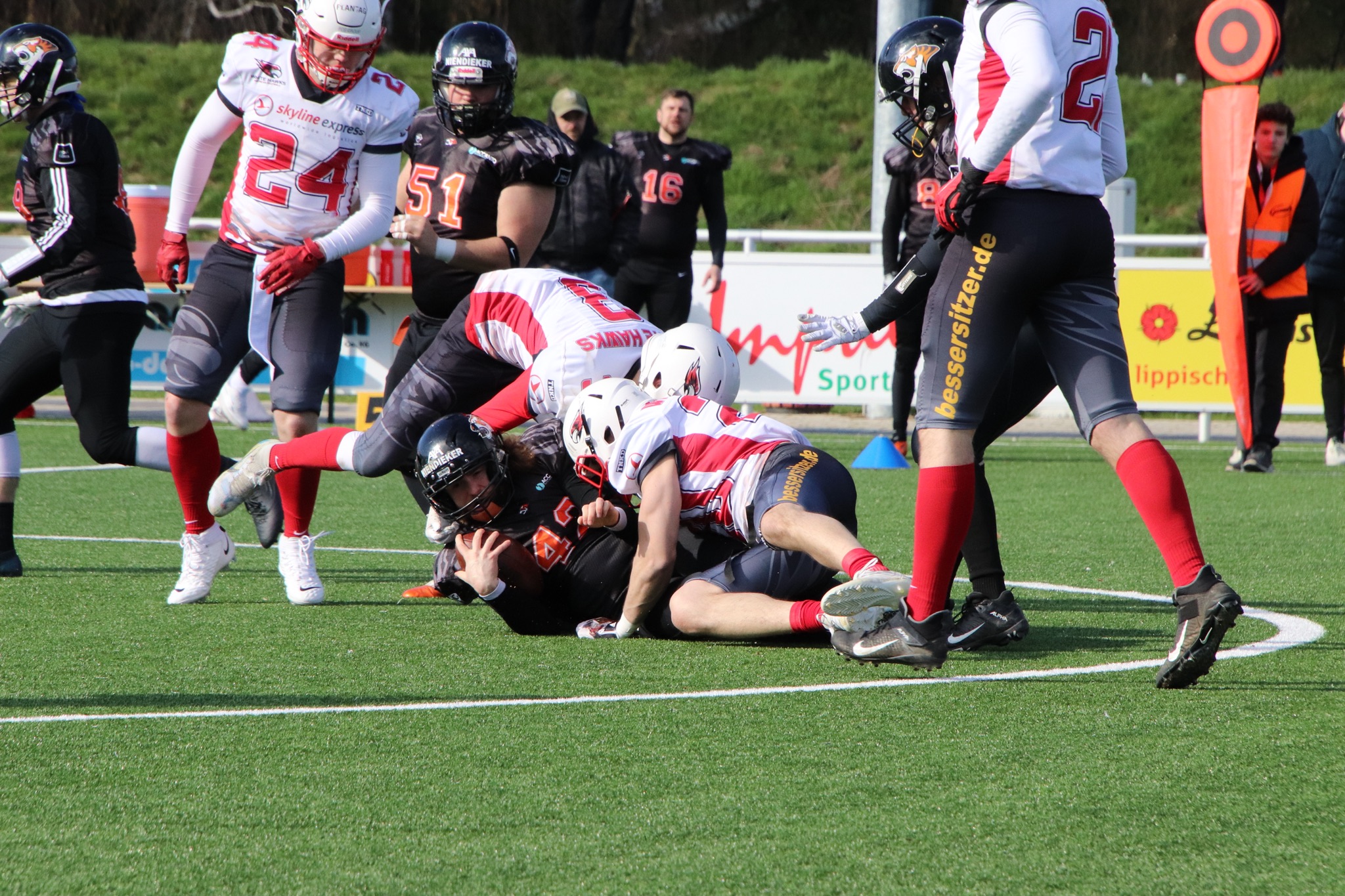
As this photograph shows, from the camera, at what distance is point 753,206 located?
23141mm

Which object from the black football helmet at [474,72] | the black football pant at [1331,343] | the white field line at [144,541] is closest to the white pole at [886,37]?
the black football pant at [1331,343]

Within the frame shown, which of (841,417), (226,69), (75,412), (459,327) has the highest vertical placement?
(226,69)

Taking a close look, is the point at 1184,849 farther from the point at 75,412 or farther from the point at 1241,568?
the point at 75,412

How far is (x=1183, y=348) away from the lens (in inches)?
493

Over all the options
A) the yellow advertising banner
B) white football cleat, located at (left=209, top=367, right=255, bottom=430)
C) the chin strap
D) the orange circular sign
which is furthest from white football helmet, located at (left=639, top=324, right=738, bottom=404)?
the yellow advertising banner

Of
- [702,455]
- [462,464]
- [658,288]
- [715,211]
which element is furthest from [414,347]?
[715,211]

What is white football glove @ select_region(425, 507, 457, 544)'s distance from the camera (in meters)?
5.52

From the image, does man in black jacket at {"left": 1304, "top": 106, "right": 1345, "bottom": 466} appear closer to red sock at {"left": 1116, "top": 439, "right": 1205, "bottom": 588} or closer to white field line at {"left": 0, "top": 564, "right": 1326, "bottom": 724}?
white field line at {"left": 0, "top": 564, "right": 1326, "bottom": 724}

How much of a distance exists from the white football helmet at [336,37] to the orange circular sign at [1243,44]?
379 cm

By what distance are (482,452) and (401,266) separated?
29.2ft

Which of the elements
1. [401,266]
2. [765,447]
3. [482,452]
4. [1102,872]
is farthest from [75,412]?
[401,266]

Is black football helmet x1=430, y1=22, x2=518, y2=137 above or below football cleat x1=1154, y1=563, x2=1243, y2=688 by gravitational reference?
above

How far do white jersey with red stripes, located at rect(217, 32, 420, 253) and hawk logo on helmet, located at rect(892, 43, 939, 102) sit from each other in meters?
1.98

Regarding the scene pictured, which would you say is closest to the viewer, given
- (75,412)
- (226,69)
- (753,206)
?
(226,69)
